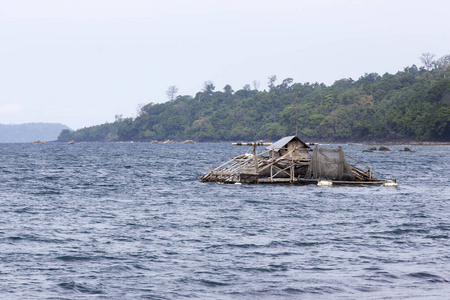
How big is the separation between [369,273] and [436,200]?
20.1 metres

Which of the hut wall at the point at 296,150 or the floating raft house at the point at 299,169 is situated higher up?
the hut wall at the point at 296,150

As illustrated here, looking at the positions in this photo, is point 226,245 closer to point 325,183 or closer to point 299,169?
point 325,183

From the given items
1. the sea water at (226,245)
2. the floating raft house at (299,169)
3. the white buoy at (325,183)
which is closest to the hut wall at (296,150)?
the floating raft house at (299,169)

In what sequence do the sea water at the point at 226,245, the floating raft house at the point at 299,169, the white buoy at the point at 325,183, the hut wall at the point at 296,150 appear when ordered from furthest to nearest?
the hut wall at the point at 296,150 < the floating raft house at the point at 299,169 < the white buoy at the point at 325,183 < the sea water at the point at 226,245

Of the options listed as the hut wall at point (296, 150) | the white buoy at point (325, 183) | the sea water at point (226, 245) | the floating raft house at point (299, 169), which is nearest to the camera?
the sea water at point (226, 245)

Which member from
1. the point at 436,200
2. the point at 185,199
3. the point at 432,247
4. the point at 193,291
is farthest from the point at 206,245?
the point at 436,200

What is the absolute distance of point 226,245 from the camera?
20.8 metres

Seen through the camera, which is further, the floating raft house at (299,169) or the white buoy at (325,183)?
the floating raft house at (299,169)

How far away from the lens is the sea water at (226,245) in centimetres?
1535

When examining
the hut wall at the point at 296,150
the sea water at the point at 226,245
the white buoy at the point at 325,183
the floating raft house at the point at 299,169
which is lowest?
the sea water at the point at 226,245

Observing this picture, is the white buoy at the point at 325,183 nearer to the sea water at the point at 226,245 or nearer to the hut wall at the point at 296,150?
the hut wall at the point at 296,150

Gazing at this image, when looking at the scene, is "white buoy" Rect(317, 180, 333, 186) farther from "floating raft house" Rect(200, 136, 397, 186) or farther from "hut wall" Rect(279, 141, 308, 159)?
"hut wall" Rect(279, 141, 308, 159)

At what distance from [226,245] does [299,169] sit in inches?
986

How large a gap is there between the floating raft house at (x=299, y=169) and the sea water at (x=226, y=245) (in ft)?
15.1
